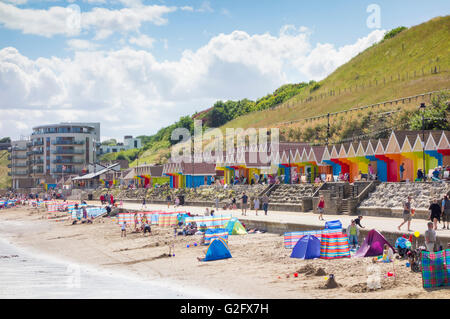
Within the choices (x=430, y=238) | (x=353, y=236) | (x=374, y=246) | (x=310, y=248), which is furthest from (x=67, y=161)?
(x=430, y=238)

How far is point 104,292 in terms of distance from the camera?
49.3ft

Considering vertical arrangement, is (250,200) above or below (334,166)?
below

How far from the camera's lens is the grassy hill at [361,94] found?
7969 centimetres

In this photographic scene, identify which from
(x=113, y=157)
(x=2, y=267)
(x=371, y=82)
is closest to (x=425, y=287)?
(x=2, y=267)

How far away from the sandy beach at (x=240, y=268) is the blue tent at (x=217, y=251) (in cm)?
37

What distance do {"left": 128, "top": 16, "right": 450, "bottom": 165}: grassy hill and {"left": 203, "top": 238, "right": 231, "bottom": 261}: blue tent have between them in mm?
48705

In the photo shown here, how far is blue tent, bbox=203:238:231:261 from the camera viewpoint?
62.7 ft

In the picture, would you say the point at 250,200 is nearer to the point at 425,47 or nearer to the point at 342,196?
the point at 342,196

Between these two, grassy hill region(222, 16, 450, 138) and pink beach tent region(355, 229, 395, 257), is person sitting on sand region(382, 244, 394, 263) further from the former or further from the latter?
grassy hill region(222, 16, 450, 138)

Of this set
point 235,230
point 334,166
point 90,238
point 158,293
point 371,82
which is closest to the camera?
point 158,293

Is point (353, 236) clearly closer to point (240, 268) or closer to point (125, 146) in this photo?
point (240, 268)

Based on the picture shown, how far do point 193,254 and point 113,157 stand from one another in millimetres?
128429

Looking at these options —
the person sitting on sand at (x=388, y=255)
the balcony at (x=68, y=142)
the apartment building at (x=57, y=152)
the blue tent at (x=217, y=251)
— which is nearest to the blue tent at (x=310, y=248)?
the person sitting on sand at (x=388, y=255)
